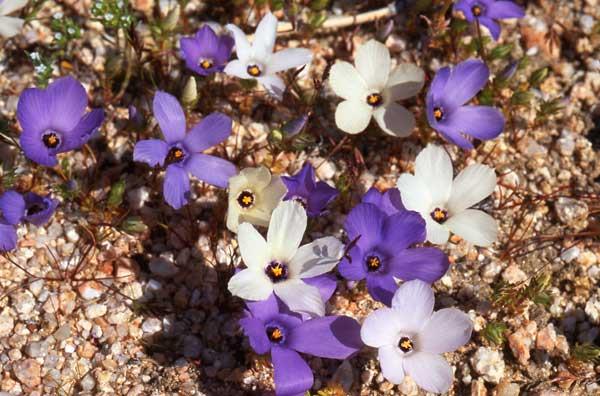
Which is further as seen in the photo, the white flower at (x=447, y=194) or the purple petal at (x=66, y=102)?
the purple petal at (x=66, y=102)

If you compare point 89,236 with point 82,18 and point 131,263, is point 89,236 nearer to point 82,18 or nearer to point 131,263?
point 131,263

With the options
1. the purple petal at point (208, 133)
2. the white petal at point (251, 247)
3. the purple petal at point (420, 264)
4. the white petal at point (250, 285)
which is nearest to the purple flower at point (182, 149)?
the purple petal at point (208, 133)

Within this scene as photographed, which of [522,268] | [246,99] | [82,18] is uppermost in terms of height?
[82,18]

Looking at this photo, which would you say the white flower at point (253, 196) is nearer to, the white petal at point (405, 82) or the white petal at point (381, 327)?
the white petal at point (381, 327)

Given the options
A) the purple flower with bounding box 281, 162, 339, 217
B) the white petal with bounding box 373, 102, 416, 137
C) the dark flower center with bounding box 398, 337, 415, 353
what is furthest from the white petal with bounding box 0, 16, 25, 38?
the dark flower center with bounding box 398, 337, 415, 353

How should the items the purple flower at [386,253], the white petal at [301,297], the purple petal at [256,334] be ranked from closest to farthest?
the purple petal at [256,334] → the white petal at [301,297] → the purple flower at [386,253]

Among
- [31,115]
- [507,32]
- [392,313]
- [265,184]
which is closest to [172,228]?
[265,184]

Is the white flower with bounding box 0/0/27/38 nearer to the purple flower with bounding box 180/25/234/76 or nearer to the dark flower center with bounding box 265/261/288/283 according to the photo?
the purple flower with bounding box 180/25/234/76

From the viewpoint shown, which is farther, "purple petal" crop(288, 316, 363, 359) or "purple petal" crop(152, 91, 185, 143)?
"purple petal" crop(152, 91, 185, 143)
